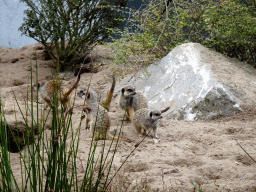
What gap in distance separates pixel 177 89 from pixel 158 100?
45cm

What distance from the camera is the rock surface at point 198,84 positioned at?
434 centimetres

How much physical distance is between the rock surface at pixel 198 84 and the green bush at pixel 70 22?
2992 mm

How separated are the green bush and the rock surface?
299cm

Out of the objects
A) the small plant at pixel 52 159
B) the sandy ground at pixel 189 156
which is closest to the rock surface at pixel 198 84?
the sandy ground at pixel 189 156

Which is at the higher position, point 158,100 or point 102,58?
point 102,58

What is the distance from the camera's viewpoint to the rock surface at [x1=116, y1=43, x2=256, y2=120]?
434 cm

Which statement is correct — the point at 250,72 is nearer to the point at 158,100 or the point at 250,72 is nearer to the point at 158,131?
the point at 158,100

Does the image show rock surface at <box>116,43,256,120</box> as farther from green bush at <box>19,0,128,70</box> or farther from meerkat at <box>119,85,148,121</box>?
green bush at <box>19,0,128,70</box>

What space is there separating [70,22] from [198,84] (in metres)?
5.43

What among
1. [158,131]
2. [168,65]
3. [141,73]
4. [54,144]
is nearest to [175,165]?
[158,131]

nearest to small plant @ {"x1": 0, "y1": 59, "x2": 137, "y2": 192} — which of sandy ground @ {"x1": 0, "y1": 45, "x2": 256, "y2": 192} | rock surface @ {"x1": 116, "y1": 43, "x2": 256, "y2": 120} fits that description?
sandy ground @ {"x1": 0, "y1": 45, "x2": 256, "y2": 192}

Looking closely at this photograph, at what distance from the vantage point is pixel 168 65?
222 inches

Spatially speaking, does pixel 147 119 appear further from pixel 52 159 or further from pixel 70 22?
pixel 70 22

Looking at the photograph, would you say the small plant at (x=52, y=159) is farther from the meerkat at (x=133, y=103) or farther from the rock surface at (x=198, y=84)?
the rock surface at (x=198, y=84)
